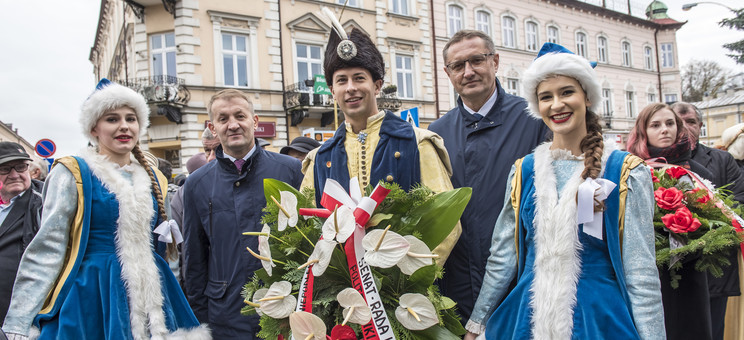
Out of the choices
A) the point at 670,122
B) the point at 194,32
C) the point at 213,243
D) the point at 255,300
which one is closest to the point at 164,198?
the point at 213,243

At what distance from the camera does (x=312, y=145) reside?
5406 mm

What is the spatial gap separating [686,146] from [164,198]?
3848mm

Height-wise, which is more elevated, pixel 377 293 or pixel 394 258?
pixel 394 258

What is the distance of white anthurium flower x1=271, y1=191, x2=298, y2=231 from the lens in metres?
1.81

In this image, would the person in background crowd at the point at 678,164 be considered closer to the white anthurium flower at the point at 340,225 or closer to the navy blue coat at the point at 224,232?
the white anthurium flower at the point at 340,225

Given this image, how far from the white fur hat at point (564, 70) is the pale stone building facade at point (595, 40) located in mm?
17930

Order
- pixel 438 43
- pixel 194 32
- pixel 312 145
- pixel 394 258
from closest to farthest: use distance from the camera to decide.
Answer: pixel 394 258 < pixel 312 145 < pixel 194 32 < pixel 438 43

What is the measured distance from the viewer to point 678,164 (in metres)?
3.63

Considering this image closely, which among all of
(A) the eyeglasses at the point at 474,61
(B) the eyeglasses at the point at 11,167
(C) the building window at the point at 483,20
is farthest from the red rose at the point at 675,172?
(C) the building window at the point at 483,20

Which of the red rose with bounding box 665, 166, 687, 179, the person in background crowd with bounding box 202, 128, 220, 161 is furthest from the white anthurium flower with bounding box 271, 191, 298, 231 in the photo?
the person in background crowd with bounding box 202, 128, 220, 161

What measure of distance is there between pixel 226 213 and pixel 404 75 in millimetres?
16897

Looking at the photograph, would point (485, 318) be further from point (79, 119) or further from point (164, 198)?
point (79, 119)

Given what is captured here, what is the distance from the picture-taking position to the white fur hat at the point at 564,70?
6.59 feet

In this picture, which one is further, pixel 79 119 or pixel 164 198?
pixel 164 198
